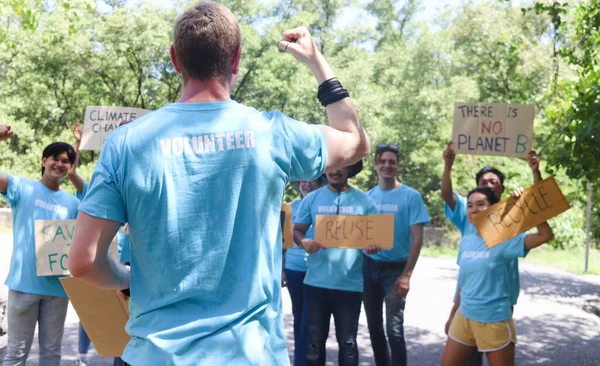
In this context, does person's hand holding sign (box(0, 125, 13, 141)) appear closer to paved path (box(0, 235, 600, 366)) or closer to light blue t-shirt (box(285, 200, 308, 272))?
paved path (box(0, 235, 600, 366))

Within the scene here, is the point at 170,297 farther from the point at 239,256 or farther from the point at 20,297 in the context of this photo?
the point at 20,297

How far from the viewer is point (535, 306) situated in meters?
11.6

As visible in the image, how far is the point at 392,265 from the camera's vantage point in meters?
6.36

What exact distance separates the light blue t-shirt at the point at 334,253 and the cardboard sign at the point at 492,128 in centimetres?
99

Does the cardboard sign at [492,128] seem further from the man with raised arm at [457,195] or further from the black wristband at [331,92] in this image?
the black wristband at [331,92]

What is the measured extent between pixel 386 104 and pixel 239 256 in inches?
1172

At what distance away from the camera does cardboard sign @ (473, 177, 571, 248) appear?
4.98 meters

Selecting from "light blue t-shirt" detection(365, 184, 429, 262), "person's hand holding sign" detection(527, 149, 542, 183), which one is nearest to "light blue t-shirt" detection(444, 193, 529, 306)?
"light blue t-shirt" detection(365, 184, 429, 262)

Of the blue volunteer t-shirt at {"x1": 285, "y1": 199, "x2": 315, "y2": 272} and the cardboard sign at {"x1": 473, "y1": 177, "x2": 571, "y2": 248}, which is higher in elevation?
the cardboard sign at {"x1": 473, "y1": 177, "x2": 571, "y2": 248}

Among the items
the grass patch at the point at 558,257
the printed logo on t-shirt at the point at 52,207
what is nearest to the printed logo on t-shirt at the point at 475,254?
the printed logo on t-shirt at the point at 52,207

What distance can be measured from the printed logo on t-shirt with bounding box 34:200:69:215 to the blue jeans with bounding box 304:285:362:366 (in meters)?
2.05

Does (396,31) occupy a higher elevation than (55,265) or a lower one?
higher

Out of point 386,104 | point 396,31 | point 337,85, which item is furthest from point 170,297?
point 396,31

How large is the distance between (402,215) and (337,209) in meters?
0.69
